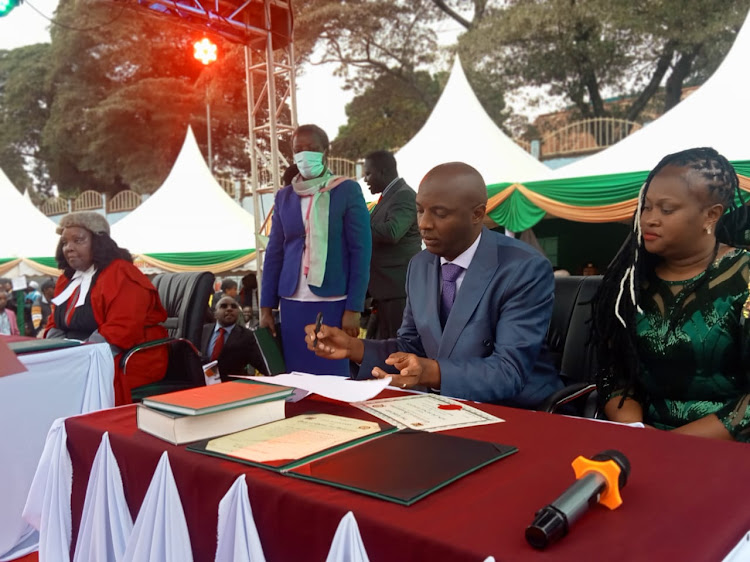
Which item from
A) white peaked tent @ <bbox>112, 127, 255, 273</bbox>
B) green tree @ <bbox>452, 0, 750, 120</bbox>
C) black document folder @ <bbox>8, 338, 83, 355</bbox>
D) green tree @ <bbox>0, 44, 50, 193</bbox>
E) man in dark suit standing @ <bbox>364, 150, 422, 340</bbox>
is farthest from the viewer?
green tree @ <bbox>0, 44, 50, 193</bbox>

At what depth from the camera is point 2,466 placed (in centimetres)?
225

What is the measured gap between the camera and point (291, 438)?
995 millimetres

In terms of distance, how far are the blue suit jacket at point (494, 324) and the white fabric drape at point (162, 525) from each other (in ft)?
2.22

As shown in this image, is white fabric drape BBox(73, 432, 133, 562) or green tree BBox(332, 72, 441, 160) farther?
green tree BBox(332, 72, 441, 160)

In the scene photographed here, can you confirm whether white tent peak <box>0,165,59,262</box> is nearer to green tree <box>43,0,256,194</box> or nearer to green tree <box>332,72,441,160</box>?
green tree <box>332,72,441,160</box>

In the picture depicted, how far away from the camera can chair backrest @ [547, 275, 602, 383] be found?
195 centimetres

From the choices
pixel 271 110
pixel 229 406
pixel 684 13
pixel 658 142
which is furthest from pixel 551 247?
pixel 229 406

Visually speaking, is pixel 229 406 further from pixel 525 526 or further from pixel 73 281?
pixel 73 281

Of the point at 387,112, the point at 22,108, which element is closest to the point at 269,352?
the point at 387,112

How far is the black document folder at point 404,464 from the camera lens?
0.77 metres

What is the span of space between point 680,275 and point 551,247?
960 cm

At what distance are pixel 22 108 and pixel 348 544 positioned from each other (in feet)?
117

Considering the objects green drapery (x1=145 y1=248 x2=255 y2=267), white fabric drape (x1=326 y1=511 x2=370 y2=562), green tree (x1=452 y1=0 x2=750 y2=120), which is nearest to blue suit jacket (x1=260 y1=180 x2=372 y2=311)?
white fabric drape (x1=326 y1=511 x2=370 y2=562)

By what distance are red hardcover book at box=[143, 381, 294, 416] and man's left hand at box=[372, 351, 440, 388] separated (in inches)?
9.6
